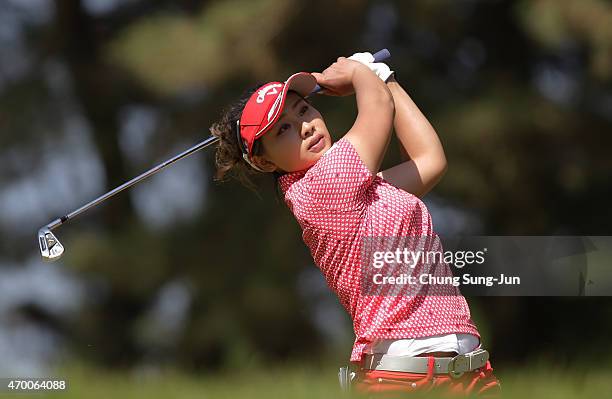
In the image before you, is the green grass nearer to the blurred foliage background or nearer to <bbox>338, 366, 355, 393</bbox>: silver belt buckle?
<bbox>338, 366, 355, 393</bbox>: silver belt buckle

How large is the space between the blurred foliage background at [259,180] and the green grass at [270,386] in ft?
3.43

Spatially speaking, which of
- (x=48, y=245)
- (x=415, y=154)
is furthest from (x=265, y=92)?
(x=48, y=245)

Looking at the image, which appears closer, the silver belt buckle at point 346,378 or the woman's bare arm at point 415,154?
the silver belt buckle at point 346,378

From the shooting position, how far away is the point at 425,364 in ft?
6.08

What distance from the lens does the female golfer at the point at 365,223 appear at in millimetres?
1871

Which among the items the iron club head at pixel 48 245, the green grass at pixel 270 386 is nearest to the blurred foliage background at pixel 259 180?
the green grass at pixel 270 386

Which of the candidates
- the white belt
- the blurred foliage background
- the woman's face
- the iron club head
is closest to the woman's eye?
the woman's face

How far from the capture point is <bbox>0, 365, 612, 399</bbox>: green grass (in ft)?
7.90

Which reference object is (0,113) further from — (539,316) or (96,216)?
(539,316)

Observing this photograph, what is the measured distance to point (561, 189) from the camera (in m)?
5.66

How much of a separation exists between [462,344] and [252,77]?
3625 mm

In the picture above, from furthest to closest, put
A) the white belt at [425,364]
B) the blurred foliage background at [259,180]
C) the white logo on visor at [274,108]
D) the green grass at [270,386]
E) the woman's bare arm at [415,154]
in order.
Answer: the blurred foliage background at [259,180], the green grass at [270,386], the woman's bare arm at [415,154], the white logo on visor at [274,108], the white belt at [425,364]

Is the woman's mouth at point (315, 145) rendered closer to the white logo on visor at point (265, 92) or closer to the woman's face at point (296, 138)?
the woman's face at point (296, 138)

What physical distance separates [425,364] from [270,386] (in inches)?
47.3
